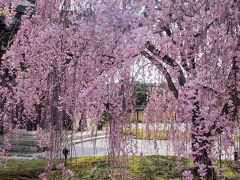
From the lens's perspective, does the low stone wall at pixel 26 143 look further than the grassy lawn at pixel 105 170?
Yes

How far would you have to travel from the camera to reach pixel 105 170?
25.3 feet

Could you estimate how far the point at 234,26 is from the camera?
404 cm

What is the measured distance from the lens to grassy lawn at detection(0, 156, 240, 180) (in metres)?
6.98

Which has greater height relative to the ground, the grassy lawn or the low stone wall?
the low stone wall

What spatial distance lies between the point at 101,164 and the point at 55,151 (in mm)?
4511

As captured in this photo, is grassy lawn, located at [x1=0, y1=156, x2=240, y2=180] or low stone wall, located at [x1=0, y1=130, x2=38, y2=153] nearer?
grassy lawn, located at [x1=0, y1=156, x2=240, y2=180]

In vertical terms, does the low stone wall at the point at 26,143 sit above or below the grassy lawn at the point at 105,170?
above

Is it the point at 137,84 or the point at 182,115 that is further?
the point at 137,84

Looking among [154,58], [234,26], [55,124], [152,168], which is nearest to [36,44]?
[55,124]

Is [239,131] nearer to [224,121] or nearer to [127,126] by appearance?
[224,121]

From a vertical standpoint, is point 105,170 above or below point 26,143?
below

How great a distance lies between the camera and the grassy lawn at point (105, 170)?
22.9 ft

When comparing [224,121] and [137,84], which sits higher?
[137,84]

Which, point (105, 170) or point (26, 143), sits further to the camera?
point (26, 143)
